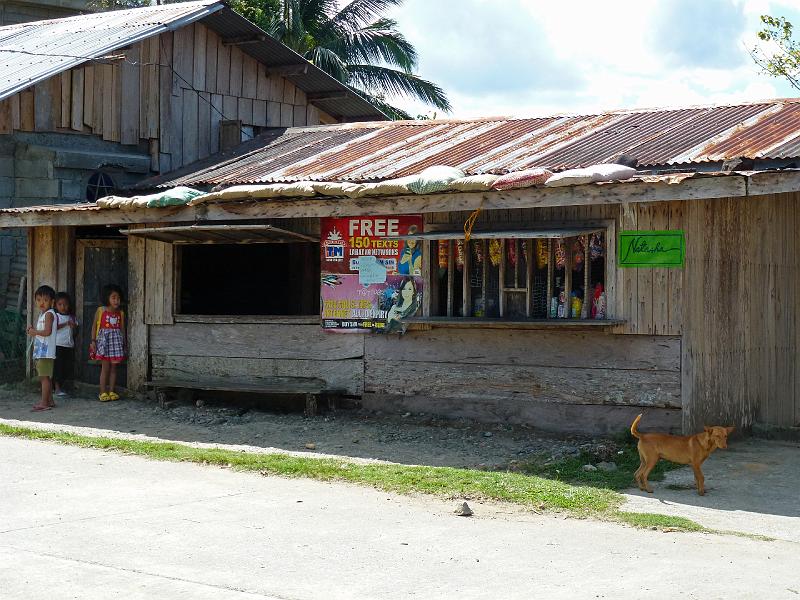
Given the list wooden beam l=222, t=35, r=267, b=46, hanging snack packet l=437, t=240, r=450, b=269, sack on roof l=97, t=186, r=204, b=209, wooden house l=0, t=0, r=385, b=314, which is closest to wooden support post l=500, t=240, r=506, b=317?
hanging snack packet l=437, t=240, r=450, b=269

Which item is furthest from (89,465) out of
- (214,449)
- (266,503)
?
(266,503)

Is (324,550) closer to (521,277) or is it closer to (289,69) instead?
(521,277)

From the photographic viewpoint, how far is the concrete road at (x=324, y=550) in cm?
587

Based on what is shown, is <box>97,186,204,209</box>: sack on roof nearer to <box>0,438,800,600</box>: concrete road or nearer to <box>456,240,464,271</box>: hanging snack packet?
<box>456,240,464,271</box>: hanging snack packet

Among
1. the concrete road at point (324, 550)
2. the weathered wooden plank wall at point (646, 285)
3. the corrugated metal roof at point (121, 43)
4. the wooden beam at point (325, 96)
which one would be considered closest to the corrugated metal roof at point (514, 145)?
the weathered wooden plank wall at point (646, 285)

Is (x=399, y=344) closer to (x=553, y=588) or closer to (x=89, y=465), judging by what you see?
(x=89, y=465)

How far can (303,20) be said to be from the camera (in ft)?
98.7

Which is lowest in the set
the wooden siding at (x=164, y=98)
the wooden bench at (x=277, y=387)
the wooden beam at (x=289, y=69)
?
the wooden bench at (x=277, y=387)

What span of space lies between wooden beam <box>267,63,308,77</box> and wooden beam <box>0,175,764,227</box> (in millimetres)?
6088

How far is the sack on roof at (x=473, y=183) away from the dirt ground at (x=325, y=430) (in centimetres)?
249

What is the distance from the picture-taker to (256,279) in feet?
59.5

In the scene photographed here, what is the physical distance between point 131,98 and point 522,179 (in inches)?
337

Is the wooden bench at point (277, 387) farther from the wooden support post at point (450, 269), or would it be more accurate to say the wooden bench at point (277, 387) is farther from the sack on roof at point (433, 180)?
the sack on roof at point (433, 180)

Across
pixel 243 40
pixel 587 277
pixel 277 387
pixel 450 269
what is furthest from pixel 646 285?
pixel 243 40
